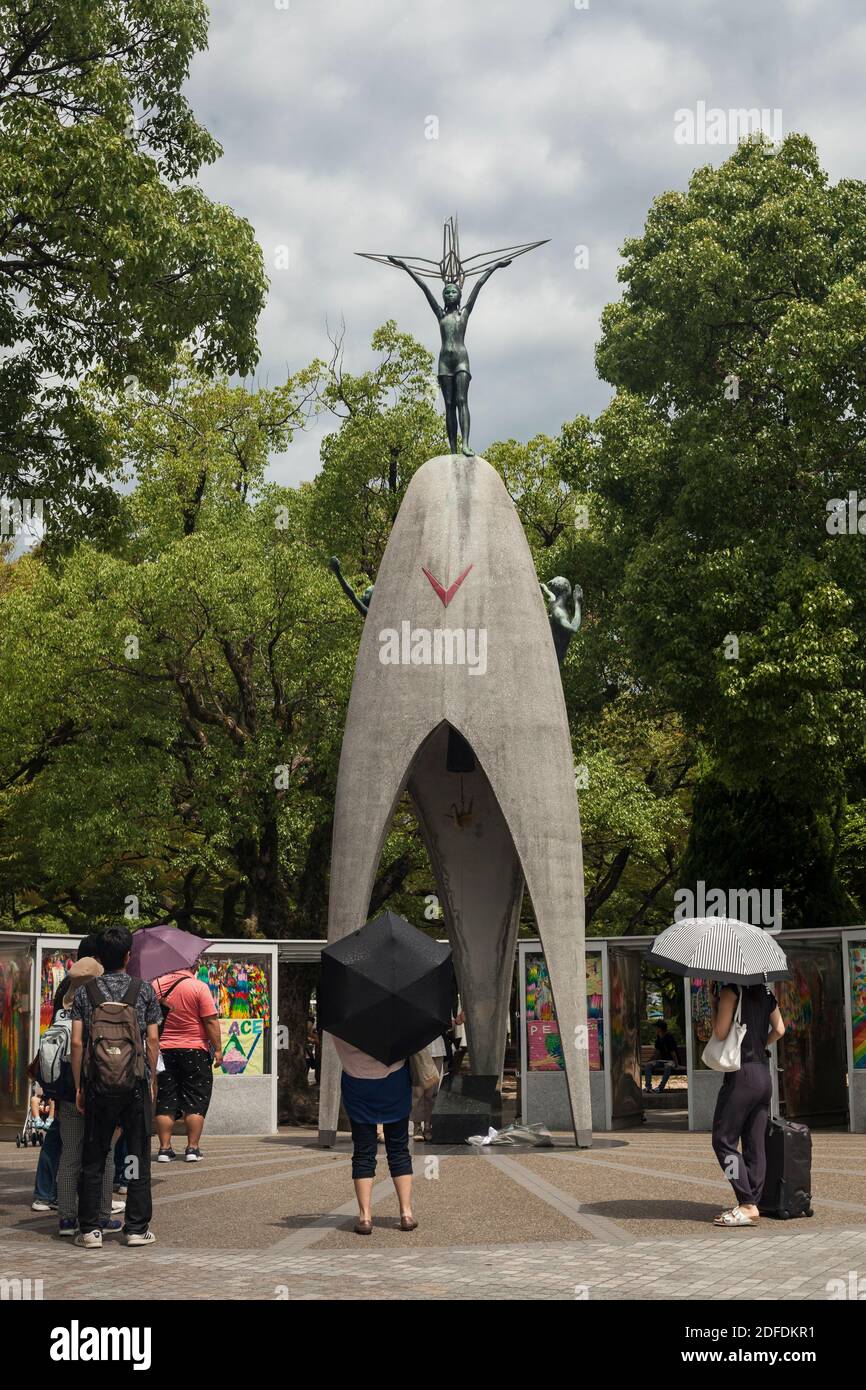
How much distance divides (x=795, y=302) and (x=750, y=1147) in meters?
15.5

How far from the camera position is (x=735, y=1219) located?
28.5 ft

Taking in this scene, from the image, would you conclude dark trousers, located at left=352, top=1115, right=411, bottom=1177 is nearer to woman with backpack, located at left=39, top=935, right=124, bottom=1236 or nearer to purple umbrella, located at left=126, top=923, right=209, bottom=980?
woman with backpack, located at left=39, top=935, right=124, bottom=1236

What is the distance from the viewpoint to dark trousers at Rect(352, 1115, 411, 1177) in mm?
8484

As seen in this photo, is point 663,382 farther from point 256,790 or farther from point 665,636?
point 256,790

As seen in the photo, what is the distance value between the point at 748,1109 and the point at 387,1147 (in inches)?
89.5

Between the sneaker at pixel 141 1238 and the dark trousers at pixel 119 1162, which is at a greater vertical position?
the dark trousers at pixel 119 1162

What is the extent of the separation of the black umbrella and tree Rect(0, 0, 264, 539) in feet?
23.3

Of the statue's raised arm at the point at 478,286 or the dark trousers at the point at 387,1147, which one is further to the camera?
the statue's raised arm at the point at 478,286

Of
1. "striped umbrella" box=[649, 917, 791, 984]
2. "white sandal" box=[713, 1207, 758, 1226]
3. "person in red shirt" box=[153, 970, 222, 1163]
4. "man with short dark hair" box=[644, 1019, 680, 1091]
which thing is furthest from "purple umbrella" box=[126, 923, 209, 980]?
"man with short dark hair" box=[644, 1019, 680, 1091]

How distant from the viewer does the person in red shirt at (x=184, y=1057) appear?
1279 centimetres

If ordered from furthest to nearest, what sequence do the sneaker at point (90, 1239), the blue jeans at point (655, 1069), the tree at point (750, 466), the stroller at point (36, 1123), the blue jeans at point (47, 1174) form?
the blue jeans at point (655, 1069)
the tree at point (750, 466)
the stroller at point (36, 1123)
the blue jeans at point (47, 1174)
the sneaker at point (90, 1239)

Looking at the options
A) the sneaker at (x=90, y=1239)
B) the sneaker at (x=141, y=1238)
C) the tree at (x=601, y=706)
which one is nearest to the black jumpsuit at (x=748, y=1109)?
the sneaker at (x=141, y=1238)

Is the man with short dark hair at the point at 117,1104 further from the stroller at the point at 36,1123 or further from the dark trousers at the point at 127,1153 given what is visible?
the stroller at the point at 36,1123

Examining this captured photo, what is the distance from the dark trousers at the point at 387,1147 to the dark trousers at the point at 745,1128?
1889mm
